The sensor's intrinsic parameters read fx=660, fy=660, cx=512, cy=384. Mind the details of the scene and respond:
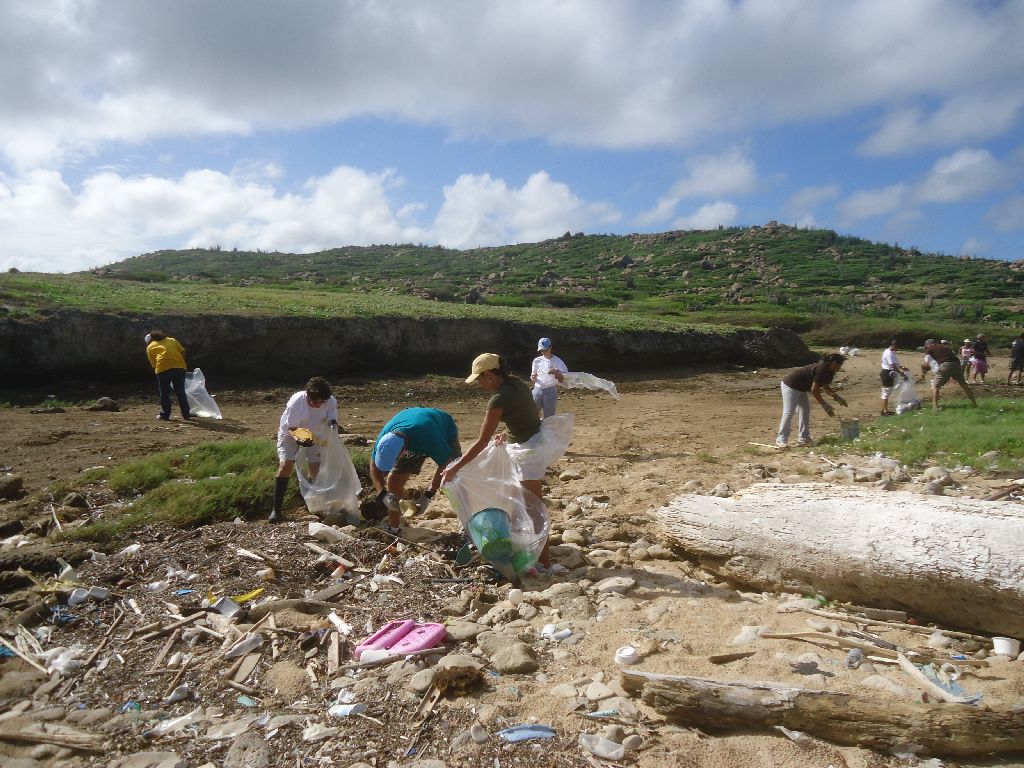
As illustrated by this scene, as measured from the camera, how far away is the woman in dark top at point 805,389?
860 cm

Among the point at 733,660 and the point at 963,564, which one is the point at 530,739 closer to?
the point at 733,660

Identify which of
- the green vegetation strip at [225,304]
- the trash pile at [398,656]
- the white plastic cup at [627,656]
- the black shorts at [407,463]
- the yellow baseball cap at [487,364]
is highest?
the green vegetation strip at [225,304]

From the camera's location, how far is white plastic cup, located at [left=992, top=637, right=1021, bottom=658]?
3.28 meters

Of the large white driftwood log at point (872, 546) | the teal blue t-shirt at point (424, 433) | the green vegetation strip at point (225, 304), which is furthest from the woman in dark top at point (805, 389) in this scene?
the green vegetation strip at point (225, 304)

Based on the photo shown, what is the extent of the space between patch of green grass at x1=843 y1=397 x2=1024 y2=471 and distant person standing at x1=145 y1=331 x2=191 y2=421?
9552mm

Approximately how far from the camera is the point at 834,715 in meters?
2.66

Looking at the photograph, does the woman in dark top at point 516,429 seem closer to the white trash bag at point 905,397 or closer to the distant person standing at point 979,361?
the white trash bag at point 905,397

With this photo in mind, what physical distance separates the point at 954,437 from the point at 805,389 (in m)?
1.79

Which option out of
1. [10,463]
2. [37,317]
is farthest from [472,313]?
[10,463]

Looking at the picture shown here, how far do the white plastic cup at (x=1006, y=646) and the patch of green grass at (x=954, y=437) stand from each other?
4.06 m

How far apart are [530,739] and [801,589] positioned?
7.27ft

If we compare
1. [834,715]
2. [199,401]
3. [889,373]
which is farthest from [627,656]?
[889,373]

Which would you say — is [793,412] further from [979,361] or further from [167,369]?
[979,361]

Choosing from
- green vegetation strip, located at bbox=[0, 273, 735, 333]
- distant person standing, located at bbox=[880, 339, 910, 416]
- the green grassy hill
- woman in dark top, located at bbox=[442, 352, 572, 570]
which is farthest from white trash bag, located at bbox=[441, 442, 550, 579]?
the green grassy hill
